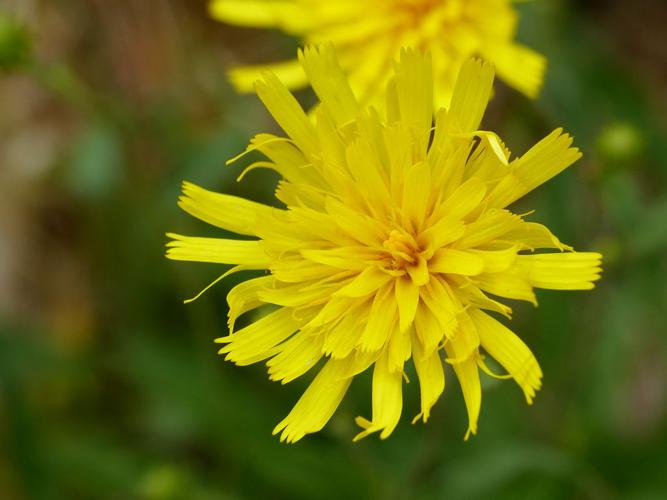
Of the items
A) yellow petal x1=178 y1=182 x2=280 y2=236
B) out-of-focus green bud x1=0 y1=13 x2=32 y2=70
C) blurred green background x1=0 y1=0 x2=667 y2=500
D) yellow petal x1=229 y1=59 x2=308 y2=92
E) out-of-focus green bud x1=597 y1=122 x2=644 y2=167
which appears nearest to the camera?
yellow petal x1=178 y1=182 x2=280 y2=236

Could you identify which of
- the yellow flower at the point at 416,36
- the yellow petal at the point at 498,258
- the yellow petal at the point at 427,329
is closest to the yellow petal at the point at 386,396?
the yellow petal at the point at 427,329

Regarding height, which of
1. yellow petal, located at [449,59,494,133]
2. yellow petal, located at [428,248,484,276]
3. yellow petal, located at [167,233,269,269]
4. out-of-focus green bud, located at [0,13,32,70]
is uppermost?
out-of-focus green bud, located at [0,13,32,70]

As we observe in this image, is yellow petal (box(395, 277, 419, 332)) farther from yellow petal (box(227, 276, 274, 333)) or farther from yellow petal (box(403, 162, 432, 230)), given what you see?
yellow petal (box(227, 276, 274, 333))

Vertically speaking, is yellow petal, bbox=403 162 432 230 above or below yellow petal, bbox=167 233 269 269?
below

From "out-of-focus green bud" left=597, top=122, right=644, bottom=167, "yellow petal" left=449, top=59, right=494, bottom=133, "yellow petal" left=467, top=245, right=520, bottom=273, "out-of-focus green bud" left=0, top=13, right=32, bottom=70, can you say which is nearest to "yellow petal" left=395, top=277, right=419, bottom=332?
"yellow petal" left=467, top=245, right=520, bottom=273

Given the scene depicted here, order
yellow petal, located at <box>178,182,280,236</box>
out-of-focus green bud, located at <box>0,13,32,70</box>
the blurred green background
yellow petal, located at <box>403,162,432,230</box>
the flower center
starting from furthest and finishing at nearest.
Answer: the blurred green background, out-of-focus green bud, located at <box>0,13,32,70</box>, yellow petal, located at <box>178,182,280,236</box>, the flower center, yellow petal, located at <box>403,162,432,230</box>

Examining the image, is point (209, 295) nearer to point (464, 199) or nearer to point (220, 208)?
point (220, 208)

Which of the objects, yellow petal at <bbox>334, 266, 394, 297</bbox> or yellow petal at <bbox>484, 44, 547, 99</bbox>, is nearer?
yellow petal at <bbox>334, 266, 394, 297</bbox>
